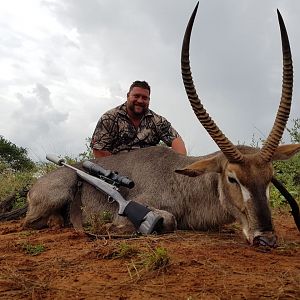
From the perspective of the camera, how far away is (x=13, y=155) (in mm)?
20078

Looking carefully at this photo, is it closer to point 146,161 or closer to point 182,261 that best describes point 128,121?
point 146,161

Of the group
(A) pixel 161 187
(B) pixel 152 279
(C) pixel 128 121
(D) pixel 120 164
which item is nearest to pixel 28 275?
(B) pixel 152 279

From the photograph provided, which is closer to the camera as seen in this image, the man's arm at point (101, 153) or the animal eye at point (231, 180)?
the animal eye at point (231, 180)

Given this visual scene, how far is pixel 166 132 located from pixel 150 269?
197 inches

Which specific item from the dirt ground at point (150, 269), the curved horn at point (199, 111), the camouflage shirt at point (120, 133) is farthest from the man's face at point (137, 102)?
the dirt ground at point (150, 269)

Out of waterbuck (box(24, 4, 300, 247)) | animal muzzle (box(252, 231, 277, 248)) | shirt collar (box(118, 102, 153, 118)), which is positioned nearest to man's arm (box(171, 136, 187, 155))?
shirt collar (box(118, 102, 153, 118))

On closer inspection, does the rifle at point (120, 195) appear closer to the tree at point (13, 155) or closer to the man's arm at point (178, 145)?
the man's arm at point (178, 145)

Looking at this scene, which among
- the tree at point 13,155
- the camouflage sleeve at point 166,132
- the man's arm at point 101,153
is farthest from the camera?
the tree at point 13,155

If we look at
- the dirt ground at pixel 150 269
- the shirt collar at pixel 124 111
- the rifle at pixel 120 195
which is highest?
the shirt collar at pixel 124 111

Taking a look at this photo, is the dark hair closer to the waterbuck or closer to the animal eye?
the waterbuck

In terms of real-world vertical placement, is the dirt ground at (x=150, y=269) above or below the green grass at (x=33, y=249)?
below

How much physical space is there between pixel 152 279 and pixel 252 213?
1.56 m

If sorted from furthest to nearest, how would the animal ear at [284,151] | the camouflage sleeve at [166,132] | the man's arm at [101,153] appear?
1. the camouflage sleeve at [166,132]
2. the man's arm at [101,153]
3. the animal ear at [284,151]

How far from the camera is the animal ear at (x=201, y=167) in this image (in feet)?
17.4
